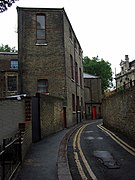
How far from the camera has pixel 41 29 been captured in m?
26.2

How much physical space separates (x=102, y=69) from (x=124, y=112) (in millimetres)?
49467

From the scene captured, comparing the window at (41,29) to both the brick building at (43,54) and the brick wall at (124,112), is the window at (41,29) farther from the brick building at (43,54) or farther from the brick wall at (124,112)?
the brick wall at (124,112)

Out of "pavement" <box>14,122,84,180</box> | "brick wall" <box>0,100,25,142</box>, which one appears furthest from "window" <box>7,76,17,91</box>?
"pavement" <box>14,122,84,180</box>

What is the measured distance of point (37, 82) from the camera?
25328 mm

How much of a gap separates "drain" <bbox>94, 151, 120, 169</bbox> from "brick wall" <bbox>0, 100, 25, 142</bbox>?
501 cm

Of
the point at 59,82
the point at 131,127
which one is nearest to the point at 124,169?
the point at 131,127

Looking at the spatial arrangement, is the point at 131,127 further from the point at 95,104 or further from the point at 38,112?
the point at 95,104

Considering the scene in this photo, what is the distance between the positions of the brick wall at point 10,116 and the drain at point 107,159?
5010 mm

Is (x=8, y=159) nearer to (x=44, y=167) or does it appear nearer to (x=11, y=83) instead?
(x=44, y=167)

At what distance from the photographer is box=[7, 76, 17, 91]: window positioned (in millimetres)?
26734

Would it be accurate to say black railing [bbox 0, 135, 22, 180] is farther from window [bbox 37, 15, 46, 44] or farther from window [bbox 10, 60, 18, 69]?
window [bbox 10, 60, 18, 69]

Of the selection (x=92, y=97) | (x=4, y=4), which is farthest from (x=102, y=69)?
(x=4, y=4)

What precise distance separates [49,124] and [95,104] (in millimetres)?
32797

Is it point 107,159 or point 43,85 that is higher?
point 43,85
